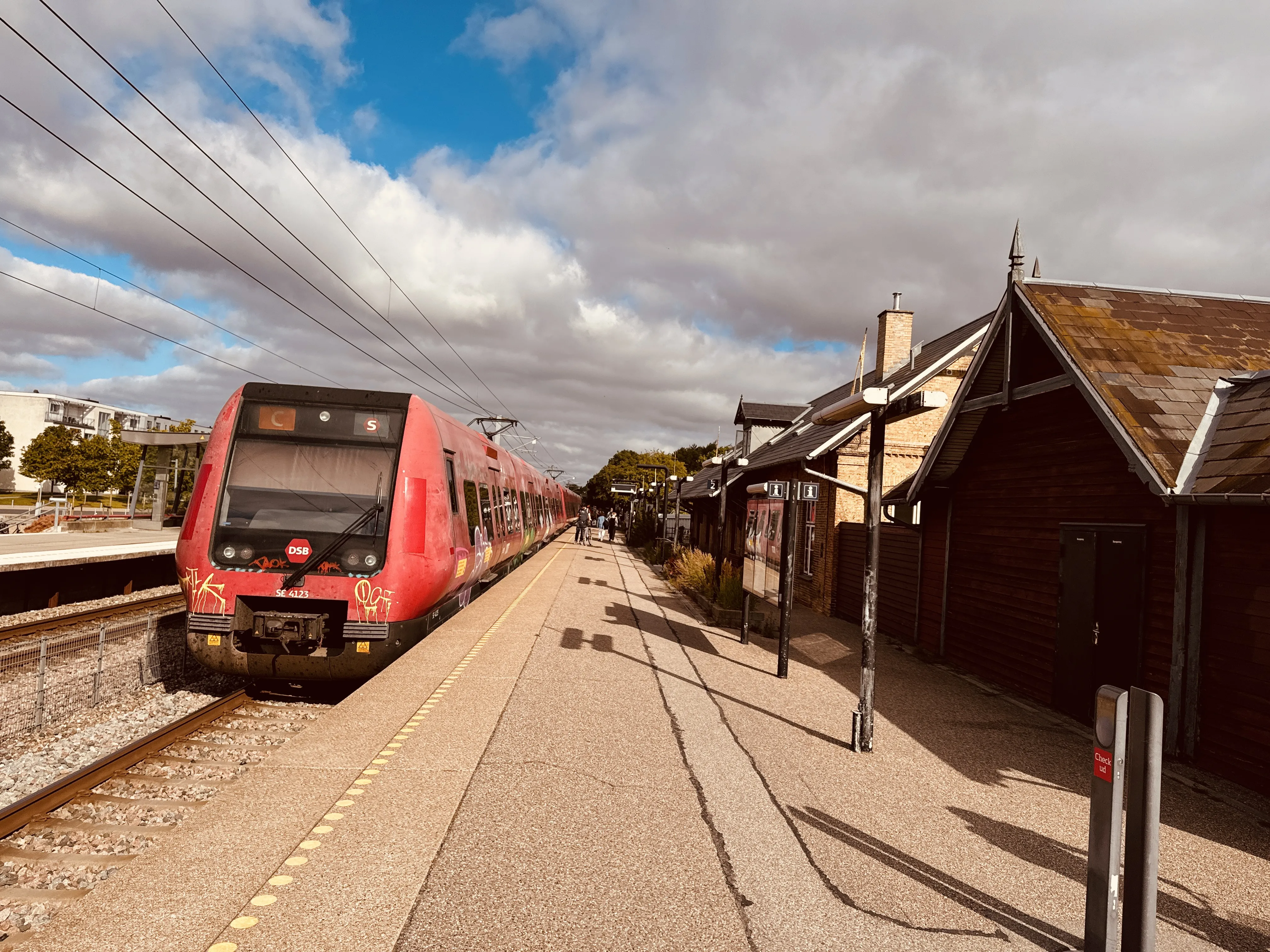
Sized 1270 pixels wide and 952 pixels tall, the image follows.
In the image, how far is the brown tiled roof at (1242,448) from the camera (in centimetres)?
611

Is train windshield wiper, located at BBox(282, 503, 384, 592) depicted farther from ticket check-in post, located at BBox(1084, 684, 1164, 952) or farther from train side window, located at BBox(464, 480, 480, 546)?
ticket check-in post, located at BBox(1084, 684, 1164, 952)

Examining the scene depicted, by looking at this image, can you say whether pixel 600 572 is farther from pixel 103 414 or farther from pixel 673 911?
pixel 103 414

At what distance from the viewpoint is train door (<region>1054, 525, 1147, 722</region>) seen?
7.53m

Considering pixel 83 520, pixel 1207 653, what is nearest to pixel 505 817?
pixel 1207 653

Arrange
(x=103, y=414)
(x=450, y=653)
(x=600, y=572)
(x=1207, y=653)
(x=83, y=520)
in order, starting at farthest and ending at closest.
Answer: (x=103, y=414)
(x=83, y=520)
(x=600, y=572)
(x=450, y=653)
(x=1207, y=653)

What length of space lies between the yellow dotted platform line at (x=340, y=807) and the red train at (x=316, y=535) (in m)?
0.61

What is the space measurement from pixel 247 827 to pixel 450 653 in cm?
536

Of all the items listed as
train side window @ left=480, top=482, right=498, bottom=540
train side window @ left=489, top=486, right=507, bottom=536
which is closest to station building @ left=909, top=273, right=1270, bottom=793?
train side window @ left=480, top=482, right=498, bottom=540

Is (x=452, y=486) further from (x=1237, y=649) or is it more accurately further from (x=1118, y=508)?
(x=1237, y=649)

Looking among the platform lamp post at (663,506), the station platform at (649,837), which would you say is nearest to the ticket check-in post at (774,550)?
the station platform at (649,837)

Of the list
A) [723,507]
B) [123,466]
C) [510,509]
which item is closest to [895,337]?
[723,507]

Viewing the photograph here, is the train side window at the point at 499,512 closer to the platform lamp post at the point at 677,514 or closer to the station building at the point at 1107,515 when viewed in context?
the station building at the point at 1107,515

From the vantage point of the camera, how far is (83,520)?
2706 centimetres

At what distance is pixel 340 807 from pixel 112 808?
63.7 inches
